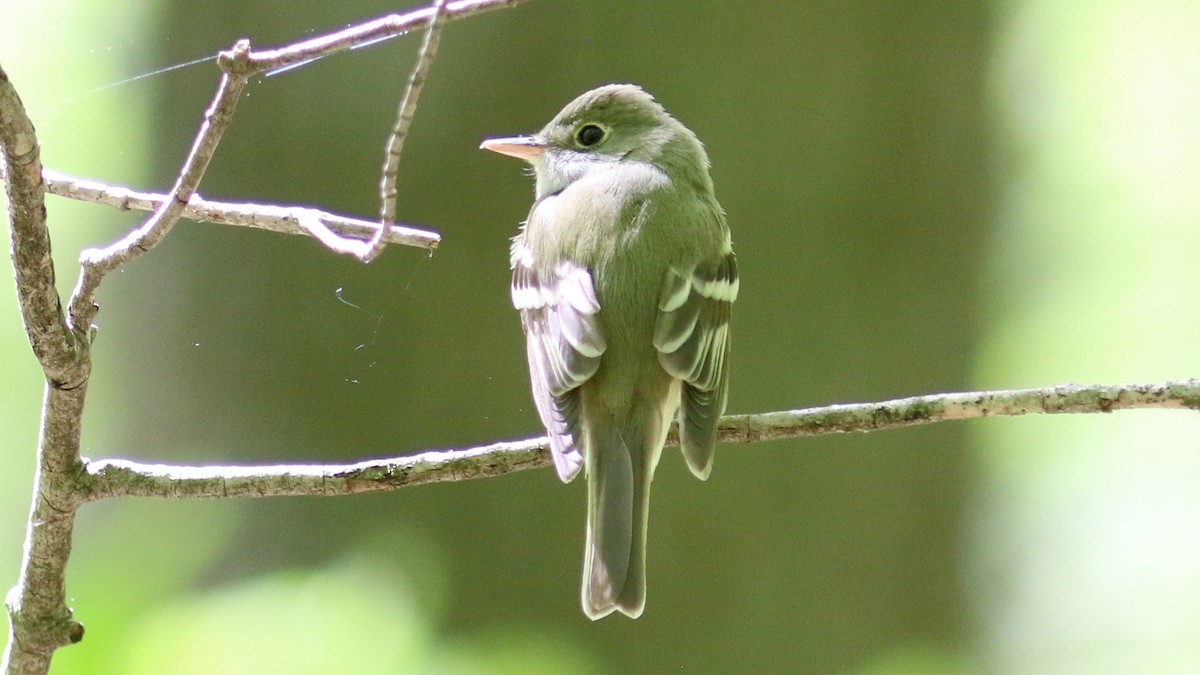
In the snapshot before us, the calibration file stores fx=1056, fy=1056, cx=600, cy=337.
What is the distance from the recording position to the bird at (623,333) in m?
1.55

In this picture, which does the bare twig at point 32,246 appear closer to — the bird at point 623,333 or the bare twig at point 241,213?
the bare twig at point 241,213

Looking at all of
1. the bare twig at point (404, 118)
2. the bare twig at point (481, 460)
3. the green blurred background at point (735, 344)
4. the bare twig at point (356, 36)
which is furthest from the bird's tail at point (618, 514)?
the green blurred background at point (735, 344)

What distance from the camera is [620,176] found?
6.49ft

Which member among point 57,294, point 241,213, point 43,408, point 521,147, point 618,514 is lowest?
point 618,514

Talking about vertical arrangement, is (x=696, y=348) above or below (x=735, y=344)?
below

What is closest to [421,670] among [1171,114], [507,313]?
[507,313]

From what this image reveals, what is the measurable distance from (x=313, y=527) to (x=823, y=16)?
1.85m

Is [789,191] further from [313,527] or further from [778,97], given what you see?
[313,527]

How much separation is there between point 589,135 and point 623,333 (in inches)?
23.7

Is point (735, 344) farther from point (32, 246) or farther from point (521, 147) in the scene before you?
point (32, 246)

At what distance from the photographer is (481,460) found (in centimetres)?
141

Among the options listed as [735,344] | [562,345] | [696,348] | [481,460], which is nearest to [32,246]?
[481,460]

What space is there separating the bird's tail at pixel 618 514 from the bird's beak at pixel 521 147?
69cm

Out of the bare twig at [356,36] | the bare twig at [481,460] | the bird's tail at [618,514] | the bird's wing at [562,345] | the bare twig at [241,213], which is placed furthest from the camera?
the bird's wing at [562,345]
